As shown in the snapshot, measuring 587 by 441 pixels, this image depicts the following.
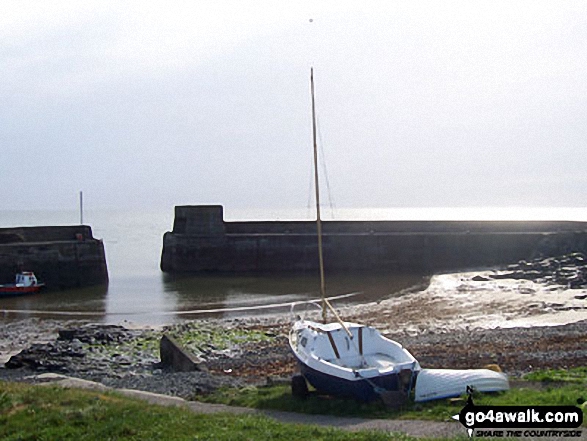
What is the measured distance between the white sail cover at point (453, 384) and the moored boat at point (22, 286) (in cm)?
3020

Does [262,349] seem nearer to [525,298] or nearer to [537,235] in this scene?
[525,298]

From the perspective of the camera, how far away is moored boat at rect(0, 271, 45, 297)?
35469 millimetres

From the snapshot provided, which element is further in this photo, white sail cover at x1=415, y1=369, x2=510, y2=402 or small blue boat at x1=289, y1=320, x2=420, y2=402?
small blue boat at x1=289, y1=320, x2=420, y2=402

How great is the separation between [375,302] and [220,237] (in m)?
16.0

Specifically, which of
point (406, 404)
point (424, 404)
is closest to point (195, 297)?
point (406, 404)

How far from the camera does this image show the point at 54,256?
38.4 meters

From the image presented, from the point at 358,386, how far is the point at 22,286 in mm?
29751

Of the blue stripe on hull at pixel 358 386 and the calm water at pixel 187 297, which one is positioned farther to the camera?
the calm water at pixel 187 297

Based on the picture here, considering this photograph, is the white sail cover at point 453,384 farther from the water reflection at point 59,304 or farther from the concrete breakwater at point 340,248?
the concrete breakwater at point 340,248

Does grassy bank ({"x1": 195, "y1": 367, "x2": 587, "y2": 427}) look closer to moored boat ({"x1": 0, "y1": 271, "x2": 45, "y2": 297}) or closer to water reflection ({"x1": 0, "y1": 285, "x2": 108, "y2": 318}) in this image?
water reflection ({"x1": 0, "y1": 285, "x2": 108, "y2": 318})

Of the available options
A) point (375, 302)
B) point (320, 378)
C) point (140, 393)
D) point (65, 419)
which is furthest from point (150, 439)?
point (375, 302)

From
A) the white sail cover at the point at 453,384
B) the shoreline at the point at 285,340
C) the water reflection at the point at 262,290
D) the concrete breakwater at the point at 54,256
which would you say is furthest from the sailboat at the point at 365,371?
the concrete breakwater at the point at 54,256

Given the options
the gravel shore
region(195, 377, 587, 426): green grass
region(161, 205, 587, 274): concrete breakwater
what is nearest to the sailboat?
region(195, 377, 587, 426): green grass

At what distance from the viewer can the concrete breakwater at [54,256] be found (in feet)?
122
